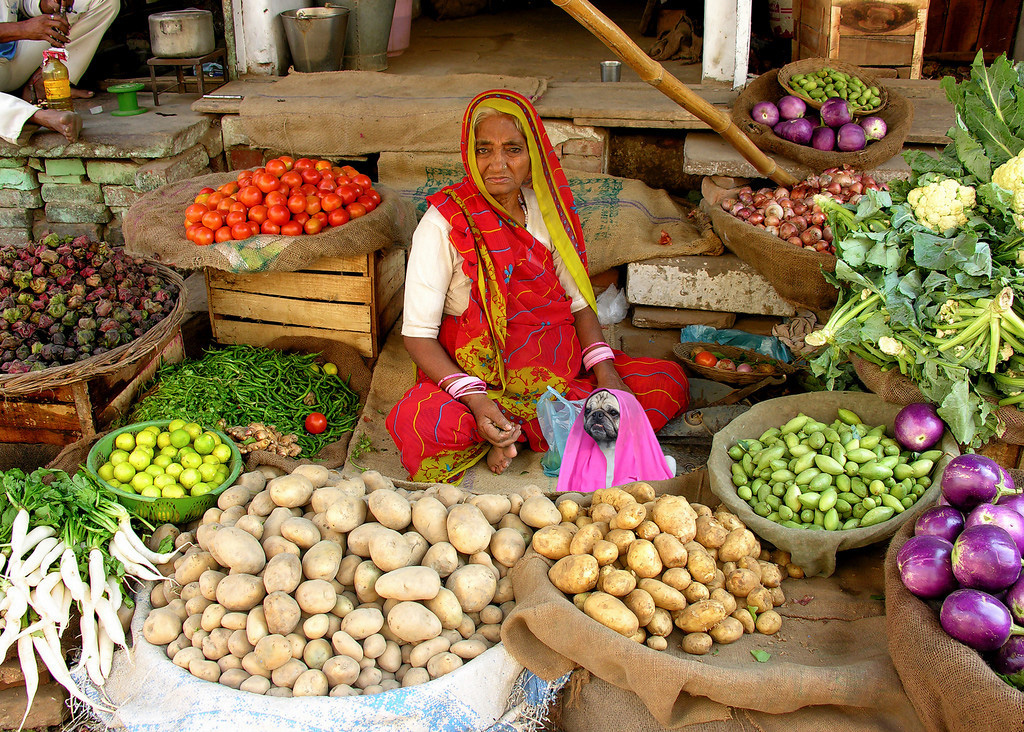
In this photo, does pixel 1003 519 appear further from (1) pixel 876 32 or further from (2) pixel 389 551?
(1) pixel 876 32

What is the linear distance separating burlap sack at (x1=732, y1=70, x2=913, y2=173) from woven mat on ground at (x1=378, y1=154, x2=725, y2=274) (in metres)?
0.50

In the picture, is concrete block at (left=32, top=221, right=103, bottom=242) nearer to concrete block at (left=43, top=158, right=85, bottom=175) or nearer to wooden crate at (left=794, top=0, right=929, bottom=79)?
concrete block at (left=43, top=158, right=85, bottom=175)

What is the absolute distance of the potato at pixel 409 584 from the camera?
2047 mm

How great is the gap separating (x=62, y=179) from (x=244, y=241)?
6.53ft

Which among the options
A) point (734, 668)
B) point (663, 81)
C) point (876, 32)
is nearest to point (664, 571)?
point (734, 668)

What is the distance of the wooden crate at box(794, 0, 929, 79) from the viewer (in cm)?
478

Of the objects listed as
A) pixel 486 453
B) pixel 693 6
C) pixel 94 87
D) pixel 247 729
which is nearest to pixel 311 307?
pixel 486 453

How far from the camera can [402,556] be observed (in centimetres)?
213

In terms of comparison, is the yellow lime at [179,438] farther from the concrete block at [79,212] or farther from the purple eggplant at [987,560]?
the concrete block at [79,212]

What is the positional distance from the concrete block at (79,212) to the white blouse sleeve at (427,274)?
2.55 metres

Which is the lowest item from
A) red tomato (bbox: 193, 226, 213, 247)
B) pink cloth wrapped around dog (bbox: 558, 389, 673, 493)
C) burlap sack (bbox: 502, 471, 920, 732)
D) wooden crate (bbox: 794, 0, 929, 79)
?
pink cloth wrapped around dog (bbox: 558, 389, 673, 493)

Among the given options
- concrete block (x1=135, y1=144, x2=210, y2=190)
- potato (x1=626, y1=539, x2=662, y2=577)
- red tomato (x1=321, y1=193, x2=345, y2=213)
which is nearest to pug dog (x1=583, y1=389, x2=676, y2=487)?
potato (x1=626, y1=539, x2=662, y2=577)

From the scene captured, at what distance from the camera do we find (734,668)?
1.90m

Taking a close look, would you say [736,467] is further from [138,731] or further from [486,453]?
[138,731]
